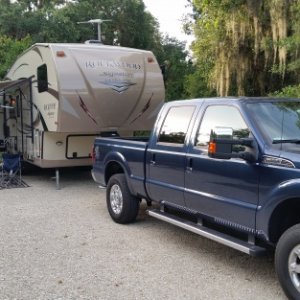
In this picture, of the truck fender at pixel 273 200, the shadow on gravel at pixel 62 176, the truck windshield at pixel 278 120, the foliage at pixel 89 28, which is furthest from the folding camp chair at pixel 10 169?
the foliage at pixel 89 28

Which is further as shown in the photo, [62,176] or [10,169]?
[62,176]

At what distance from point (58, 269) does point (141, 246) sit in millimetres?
1241

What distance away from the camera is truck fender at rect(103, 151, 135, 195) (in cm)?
729

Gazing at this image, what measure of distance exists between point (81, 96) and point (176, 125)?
4682 millimetres

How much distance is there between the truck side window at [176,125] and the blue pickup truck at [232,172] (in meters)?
0.01

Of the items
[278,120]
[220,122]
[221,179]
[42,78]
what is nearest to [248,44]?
[42,78]

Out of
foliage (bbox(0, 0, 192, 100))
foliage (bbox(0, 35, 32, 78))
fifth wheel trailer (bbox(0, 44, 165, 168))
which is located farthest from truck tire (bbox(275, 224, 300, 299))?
foliage (bbox(0, 0, 192, 100))

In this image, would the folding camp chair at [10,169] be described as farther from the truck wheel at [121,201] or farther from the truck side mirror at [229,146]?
the truck side mirror at [229,146]

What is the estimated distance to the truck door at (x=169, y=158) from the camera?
605 cm

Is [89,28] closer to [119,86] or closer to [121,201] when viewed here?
[119,86]

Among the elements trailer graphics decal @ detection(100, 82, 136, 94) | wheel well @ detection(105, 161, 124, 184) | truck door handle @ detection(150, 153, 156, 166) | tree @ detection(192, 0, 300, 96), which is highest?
tree @ detection(192, 0, 300, 96)

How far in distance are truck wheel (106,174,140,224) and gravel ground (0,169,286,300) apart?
0.45ft

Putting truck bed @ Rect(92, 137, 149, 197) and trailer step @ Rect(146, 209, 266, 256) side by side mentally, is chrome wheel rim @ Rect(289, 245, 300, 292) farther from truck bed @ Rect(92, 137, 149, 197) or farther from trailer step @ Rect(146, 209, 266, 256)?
truck bed @ Rect(92, 137, 149, 197)

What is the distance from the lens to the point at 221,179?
17.3 feet
